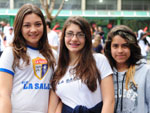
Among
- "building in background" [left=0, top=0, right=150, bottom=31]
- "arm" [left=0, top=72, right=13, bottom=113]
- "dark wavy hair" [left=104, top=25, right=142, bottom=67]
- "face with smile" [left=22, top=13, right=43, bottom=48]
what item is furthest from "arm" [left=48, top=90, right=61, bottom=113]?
"building in background" [left=0, top=0, right=150, bottom=31]

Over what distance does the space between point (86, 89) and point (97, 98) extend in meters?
0.14

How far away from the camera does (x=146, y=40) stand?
9.05 metres

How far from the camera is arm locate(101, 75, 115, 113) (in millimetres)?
1905

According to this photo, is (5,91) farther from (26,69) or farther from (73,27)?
(73,27)

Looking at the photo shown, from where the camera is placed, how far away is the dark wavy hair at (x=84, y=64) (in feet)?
6.45

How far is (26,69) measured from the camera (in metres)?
2.02

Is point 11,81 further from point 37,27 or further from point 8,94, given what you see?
point 37,27

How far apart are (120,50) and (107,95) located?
1.77ft

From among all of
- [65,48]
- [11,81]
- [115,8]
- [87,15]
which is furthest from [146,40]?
[115,8]

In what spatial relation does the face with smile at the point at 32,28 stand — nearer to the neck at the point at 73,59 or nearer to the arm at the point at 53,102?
the neck at the point at 73,59

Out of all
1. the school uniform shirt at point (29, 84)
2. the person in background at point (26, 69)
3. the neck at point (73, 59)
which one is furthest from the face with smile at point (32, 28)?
the neck at point (73, 59)

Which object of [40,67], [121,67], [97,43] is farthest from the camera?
[97,43]

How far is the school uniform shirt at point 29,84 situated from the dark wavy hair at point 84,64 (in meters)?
0.13

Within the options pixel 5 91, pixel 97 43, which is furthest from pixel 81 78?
pixel 97 43
